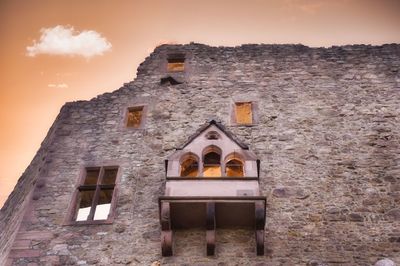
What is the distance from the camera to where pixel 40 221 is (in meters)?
10.5

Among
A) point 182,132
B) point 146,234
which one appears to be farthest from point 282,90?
point 146,234

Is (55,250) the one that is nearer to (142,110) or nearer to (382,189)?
(142,110)

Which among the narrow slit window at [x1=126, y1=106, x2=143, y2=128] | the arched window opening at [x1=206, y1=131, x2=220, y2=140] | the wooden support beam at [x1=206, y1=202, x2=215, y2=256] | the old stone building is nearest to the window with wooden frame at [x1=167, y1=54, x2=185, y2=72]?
the old stone building

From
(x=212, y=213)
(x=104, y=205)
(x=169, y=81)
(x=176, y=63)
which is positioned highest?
(x=176, y=63)

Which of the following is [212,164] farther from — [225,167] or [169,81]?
[169,81]

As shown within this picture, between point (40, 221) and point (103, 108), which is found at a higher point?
point (103, 108)

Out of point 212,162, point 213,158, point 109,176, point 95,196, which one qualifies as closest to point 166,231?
point 212,162

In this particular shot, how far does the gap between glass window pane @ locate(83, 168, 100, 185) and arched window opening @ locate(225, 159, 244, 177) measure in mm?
3255

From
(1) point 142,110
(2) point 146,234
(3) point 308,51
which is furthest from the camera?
(3) point 308,51

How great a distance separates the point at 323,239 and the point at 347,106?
432 cm

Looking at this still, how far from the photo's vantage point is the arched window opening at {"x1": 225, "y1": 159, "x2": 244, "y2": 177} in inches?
412

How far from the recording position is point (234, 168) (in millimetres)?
10586

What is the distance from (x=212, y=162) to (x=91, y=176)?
307 centimetres

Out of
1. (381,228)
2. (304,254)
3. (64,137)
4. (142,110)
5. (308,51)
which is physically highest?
(308,51)
